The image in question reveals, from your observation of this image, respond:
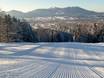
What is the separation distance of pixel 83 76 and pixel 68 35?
3251 inches

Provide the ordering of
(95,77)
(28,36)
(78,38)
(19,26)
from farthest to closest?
(78,38)
(19,26)
(28,36)
(95,77)

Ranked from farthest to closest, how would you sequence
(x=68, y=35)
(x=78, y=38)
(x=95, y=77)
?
(x=68, y=35), (x=78, y=38), (x=95, y=77)

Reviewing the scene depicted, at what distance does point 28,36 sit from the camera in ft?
240

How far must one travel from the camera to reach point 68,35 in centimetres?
9750

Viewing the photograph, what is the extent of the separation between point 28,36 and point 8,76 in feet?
196

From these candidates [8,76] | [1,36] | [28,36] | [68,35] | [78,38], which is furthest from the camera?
[68,35]

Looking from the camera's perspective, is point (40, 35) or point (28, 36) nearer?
point (28, 36)

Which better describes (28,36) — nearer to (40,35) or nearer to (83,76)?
(40,35)

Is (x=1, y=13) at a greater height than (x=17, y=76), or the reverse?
(x=1, y=13)

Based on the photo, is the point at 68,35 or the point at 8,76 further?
the point at 68,35

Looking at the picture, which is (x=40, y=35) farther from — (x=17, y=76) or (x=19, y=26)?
(x=17, y=76)

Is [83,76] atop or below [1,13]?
below

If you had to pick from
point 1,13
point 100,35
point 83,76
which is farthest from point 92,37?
point 83,76

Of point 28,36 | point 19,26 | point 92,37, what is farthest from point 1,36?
point 92,37
